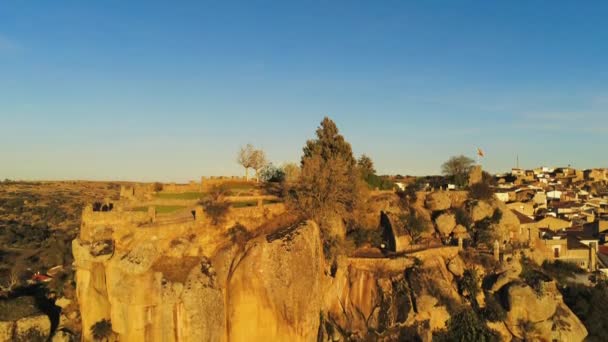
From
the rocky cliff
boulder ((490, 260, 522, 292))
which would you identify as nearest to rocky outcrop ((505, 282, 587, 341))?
the rocky cliff

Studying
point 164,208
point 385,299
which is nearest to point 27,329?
point 164,208

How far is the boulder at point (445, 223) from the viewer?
33.8m

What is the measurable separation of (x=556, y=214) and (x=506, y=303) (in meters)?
27.5

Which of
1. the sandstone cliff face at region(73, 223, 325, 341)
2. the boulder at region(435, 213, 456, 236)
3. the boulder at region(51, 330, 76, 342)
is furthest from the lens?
the boulder at region(435, 213, 456, 236)

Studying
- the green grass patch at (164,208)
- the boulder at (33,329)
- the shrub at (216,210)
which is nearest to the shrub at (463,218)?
the shrub at (216,210)

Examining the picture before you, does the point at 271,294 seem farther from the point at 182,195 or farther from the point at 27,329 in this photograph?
the point at 27,329

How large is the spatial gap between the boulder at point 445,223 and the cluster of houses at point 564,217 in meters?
4.47

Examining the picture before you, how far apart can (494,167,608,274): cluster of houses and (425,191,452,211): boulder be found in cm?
527

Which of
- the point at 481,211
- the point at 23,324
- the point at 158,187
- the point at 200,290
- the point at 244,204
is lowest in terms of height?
the point at 23,324

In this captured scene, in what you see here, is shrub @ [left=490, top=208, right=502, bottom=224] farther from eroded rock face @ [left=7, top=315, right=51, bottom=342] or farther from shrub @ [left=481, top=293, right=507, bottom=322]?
eroded rock face @ [left=7, top=315, right=51, bottom=342]

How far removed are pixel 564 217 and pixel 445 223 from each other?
69.6 feet

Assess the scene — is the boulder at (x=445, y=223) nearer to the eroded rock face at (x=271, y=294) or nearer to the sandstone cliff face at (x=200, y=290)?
the sandstone cliff face at (x=200, y=290)

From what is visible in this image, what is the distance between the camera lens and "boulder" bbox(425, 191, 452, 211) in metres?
36.3

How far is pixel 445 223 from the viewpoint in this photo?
34.0 metres
